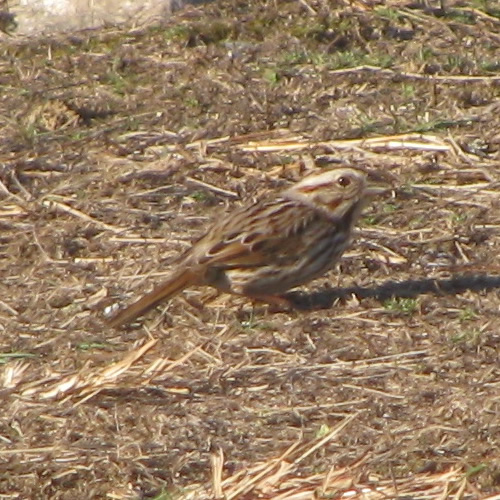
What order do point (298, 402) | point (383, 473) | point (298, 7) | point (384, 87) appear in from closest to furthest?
1. point (383, 473)
2. point (298, 402)
3. point (384, 87)
4. point (298, 7)

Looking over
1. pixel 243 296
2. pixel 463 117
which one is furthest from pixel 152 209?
pixel 463 117

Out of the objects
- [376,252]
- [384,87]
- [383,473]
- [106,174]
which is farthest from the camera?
[384,87]

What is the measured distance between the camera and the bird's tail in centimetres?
729

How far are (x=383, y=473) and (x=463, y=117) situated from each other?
3752 millimetres

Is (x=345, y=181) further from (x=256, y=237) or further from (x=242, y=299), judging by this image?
(x=242, y=299)

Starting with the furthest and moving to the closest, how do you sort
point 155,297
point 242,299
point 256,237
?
point 242,299 → point 256,237 → point 155,297

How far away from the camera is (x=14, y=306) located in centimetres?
755

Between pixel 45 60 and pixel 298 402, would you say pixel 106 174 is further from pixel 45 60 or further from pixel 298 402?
pixel 298 402

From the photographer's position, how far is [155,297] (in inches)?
289

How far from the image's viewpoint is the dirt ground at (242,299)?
20.4 feet

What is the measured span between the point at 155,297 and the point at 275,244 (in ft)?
2.10

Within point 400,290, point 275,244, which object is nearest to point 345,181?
point 275,244

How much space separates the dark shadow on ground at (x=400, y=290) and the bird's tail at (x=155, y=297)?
530 mm

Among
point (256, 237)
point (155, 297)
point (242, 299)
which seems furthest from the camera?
point (242, 299)
